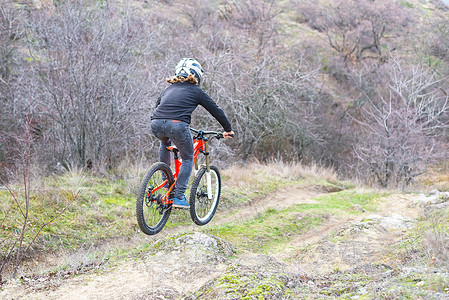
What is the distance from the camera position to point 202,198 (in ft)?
21.5

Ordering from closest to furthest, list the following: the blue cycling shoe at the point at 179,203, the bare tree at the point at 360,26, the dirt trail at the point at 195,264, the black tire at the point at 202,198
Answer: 1. the dirt trail at the point at 195,264
2. the blue cycling shoe at the point at 179,203
3. the black tire at the point at 202,198
4. the bare tree at the point at 360,26

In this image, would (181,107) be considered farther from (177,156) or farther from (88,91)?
(88,91)

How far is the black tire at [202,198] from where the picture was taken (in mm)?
6227

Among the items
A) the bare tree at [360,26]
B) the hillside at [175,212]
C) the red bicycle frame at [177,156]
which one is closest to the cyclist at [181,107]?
the red bicycle frame at [177,156]

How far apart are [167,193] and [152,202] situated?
287 mm

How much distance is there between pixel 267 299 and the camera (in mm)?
3537

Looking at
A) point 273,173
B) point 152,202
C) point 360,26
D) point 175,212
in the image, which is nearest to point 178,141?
point 152,202

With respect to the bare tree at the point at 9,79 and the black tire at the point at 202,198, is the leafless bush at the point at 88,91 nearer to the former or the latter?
the bare tree at the point at 9,79

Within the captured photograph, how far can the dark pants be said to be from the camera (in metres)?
5.59

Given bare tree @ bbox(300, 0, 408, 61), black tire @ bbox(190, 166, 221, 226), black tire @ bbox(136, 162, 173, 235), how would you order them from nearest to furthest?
1. black tire @ bbox(136, 162, 173, 235)
2. black tire @ bbox(190, 166, 221, 226)
3. bare tree @ bbox(300, 0, 408, 61)

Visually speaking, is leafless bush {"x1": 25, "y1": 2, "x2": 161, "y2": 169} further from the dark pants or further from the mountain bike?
the dark pants

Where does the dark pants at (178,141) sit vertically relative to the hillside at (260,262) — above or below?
above

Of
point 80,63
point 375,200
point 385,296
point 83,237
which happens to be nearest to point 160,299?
point 385,296

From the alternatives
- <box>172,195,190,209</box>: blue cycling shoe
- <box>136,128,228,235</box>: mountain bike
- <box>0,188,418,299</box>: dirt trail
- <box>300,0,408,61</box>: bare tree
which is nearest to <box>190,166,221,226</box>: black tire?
<box>136,128,228,235</box>: mountain bike
